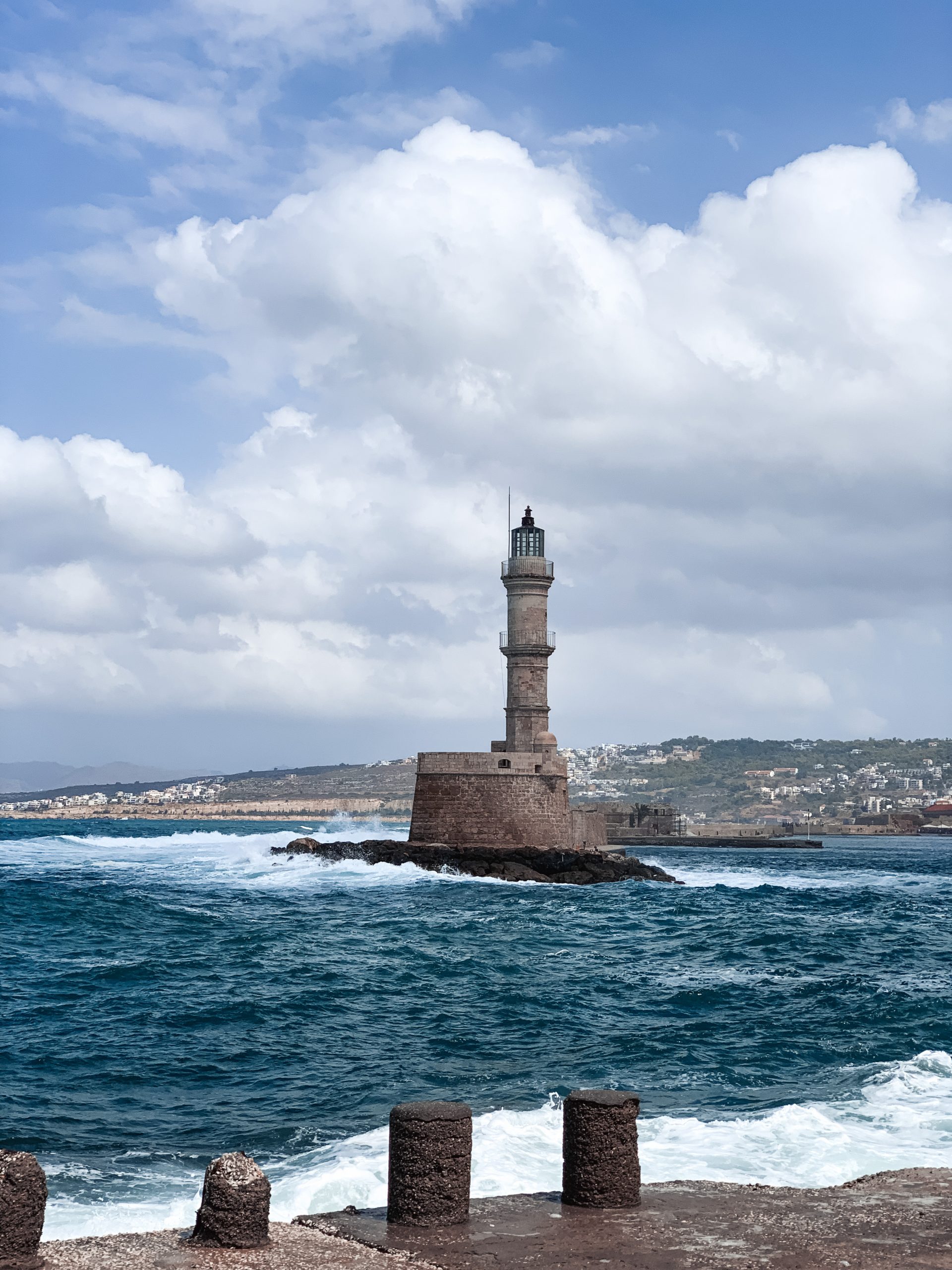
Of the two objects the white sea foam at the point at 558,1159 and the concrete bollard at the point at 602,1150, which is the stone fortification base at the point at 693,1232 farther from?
the white sea foam at the point at 558,1159

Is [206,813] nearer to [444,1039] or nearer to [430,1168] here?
[444,1039]

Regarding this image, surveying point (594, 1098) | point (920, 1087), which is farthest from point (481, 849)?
point (594, 1098)

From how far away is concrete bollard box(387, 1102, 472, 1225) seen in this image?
4.64 metres

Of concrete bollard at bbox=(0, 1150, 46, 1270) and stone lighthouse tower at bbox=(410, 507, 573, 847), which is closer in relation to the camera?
concrete bollard at bbox=(0, 1150, 46, 1270)

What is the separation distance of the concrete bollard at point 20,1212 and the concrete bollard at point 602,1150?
1.99 m

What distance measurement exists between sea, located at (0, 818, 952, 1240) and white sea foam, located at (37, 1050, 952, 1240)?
0.07 ft

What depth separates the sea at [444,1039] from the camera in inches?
288

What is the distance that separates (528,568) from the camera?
124 ft

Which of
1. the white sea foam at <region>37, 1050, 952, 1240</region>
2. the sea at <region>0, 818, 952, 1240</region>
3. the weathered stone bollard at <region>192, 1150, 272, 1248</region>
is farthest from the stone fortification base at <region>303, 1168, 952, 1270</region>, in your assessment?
the sea at <region>0, 818, 952, 1240</region>

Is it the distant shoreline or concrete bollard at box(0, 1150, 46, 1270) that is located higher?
concrete bollard at box(0, 1150, 46, 1270)

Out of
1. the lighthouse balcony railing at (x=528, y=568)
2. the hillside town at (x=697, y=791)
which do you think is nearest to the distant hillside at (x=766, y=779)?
the hillside town at (x=697, y=791)

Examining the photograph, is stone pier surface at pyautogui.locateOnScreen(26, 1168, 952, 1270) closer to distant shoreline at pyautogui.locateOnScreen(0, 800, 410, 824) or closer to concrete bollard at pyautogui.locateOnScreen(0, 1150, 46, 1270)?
concrete bollard at pyautogui.locateOnScreen(0, 1150, 46, 1270)

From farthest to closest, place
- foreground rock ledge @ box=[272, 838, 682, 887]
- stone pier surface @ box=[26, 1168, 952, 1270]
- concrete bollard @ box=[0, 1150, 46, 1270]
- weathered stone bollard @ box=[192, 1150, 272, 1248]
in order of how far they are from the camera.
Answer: foreground rock ledge @ box=[272, 838, 682, 887], weathered stone bollard @ box=[192, 1150, 272, 1248], stone pier surface @ box=[26, 1168, 952, 1270], concrete bollard @ box=[0, 1150, 46, 1270]

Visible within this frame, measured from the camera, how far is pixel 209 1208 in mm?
4379
